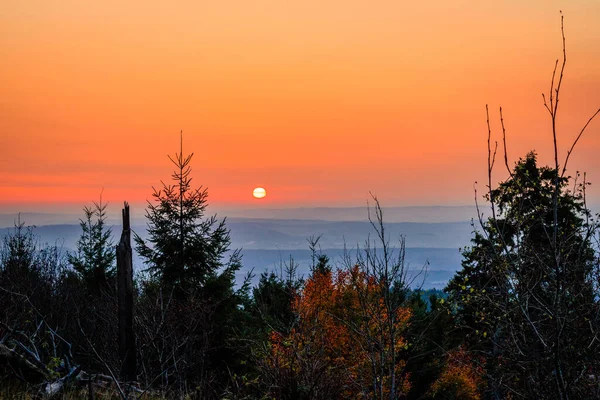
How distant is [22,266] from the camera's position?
3672 cm

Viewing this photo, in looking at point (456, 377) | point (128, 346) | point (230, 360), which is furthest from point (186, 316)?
point (456, 377)

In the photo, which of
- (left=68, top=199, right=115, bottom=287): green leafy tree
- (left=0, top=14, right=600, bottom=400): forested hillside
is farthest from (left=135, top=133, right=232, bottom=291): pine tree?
(left=68, top=199, right=115, bottom=287): green leafy tree

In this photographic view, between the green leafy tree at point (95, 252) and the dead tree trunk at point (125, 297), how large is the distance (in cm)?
2584

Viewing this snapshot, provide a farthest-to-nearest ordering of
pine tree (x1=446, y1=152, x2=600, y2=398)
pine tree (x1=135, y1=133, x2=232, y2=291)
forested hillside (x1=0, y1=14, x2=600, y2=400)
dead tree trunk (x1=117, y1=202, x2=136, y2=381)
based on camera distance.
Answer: pine tree (x1=135, y1=133, x2=232, y2=291) < dead tree trunk (x1=117, y1=202, x2=136, y2=381) < forested hillside (x1=0, y1=14, x2=600, y2=400) < pine tree (x1=446, y1=152, x2=600, y2=398)

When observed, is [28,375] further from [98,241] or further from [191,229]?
[98,241]

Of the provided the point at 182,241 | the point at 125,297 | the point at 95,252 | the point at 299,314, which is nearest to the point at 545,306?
the point at 299,314

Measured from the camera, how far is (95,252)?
1924 inches

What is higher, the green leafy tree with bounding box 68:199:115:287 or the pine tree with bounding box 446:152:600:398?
the green leafy tree with bounding box 68:199:115:287

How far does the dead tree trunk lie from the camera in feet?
53.1

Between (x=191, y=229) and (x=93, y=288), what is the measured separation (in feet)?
48.0

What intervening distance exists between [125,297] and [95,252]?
34736 mm

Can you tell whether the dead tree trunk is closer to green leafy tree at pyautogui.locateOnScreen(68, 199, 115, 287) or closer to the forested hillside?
the forested hillside

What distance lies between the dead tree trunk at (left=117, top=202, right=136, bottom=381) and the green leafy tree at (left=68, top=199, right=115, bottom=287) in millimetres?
25845

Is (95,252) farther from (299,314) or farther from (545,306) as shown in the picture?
(545,306)
